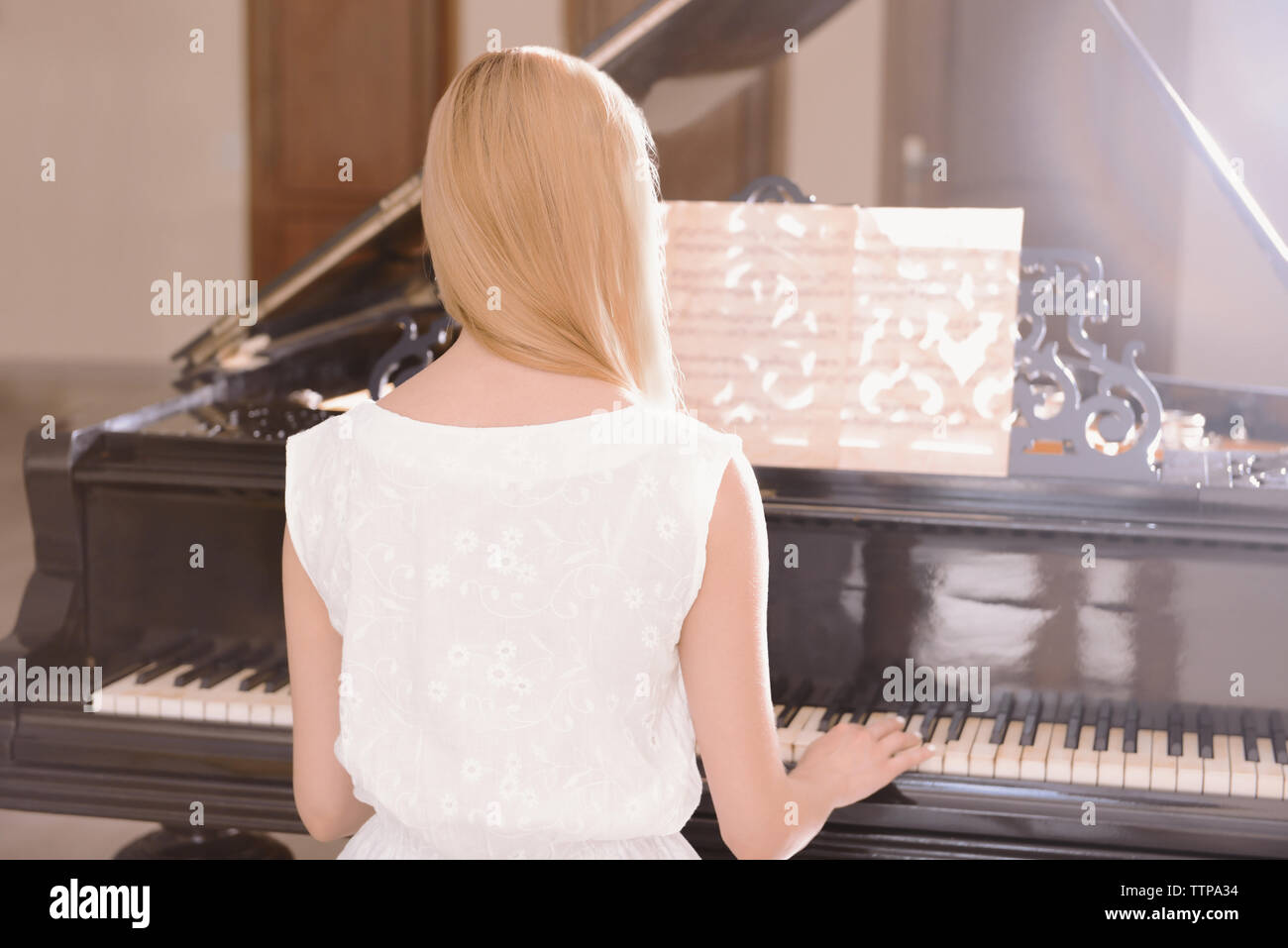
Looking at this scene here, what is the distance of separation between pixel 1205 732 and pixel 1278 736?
0.33ft

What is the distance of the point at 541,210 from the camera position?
122cm

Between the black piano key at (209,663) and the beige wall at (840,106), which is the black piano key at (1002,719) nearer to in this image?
the black piano key at (209,663)

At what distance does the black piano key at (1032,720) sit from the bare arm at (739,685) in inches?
25.1

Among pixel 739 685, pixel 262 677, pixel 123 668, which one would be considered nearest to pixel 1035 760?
pixel 739 685

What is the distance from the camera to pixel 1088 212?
6.46 metres

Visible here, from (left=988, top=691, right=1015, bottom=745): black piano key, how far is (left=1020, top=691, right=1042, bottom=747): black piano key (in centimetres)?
3

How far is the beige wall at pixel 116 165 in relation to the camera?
8.84 meters

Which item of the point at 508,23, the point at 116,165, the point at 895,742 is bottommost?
the point at 895,742

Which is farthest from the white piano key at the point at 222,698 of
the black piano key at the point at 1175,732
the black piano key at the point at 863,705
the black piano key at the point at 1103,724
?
the black piano key at the point at 1175,732

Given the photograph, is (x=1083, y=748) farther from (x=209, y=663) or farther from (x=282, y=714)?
(x=209, y=663)

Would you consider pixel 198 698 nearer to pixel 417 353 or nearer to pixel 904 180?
pixel 417 353

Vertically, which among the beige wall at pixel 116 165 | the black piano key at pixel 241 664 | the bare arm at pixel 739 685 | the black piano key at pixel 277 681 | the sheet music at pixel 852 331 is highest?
the beige wall at pixel 116 165

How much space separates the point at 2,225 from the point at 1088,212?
7.50 m

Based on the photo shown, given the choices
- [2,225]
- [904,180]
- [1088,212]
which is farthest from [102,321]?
[1088,212]
